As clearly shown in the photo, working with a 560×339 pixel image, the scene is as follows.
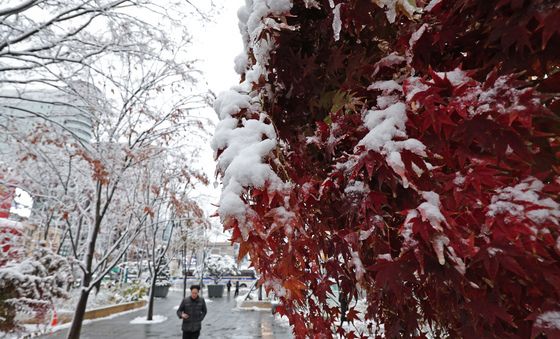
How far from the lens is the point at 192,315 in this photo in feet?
23.2

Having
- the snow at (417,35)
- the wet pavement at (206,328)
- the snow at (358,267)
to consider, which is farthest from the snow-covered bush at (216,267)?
the snow at (417,35)

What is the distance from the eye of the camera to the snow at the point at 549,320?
31.3 inches

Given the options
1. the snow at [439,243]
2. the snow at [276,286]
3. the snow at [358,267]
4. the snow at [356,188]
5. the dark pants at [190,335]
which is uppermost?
the snow at [356,188]

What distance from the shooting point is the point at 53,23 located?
12.9ft

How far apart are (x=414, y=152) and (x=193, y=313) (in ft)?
23.6

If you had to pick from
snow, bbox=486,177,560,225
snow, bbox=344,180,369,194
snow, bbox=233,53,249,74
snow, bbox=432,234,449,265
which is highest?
snow, bbox=233,53,249,74

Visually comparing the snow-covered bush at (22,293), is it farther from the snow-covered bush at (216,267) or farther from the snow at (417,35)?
the snow-covered bush at (216,267)

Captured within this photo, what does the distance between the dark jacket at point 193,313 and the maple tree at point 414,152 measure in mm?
6337

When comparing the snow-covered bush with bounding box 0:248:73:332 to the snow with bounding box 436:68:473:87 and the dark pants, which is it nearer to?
the dark pants

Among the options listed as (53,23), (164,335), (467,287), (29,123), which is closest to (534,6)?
(467,287)

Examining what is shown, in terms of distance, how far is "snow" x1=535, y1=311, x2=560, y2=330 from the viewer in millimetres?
795

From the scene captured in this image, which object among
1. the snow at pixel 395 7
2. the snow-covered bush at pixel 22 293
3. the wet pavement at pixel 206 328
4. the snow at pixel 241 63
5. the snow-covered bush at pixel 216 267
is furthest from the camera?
the snow-covered bush at pixel 216 267

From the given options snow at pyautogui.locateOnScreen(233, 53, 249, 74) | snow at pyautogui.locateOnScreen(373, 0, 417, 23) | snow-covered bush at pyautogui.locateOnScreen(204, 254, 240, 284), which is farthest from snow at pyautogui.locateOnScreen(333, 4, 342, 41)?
snow-covered bush at pyautogui.locateOnScreen(204, 254, 240, 284)

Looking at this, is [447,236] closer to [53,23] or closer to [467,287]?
[467,287]
